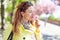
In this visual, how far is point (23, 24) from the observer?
0.89 meters

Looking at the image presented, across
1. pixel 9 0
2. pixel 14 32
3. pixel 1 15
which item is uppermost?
pixel 9 0

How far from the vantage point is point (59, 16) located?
865mm

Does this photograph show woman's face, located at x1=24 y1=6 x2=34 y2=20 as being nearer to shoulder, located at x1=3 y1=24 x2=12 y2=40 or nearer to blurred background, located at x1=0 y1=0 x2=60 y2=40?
blurred background, located at x1=0 y1=0 x2=60 y2=40

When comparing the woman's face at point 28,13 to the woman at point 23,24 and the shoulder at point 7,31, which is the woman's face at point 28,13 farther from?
the shoulder at point 7,31

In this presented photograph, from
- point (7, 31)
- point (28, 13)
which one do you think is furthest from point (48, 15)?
point (7, 31)

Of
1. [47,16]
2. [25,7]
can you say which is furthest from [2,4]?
[47,16]

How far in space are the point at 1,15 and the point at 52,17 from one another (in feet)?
1.15

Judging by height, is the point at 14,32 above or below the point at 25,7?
below

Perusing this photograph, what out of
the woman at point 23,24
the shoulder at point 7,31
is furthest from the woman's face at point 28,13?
the shoulder at point 7,31

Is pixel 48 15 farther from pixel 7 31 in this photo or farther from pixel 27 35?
pixel 7 31

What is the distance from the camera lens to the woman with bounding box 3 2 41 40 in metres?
0.88

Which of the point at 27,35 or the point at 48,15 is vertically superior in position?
the point at 48,15

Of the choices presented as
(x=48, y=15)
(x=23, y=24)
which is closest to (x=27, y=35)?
(x=23, y=24)

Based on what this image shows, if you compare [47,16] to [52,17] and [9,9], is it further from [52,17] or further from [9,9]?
[9,9]
